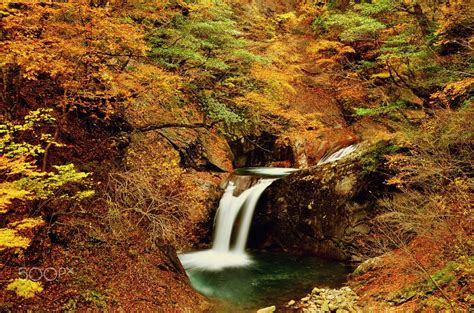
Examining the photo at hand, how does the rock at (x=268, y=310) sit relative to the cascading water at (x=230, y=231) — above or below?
below

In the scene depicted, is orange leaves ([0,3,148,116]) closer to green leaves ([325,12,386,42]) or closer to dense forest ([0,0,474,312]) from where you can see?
dense forest ([0,0,474,312])

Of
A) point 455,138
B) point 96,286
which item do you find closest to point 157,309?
point 96,286

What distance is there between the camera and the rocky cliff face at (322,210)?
11.1m

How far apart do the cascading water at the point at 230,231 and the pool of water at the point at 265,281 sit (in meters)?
0.64

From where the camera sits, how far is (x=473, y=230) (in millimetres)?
6730

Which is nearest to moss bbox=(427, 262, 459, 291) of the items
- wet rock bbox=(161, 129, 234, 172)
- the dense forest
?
the dense forest

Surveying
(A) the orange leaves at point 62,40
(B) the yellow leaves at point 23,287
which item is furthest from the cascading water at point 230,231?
(A) the orange leaves at point 62,40

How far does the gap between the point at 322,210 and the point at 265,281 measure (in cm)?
341

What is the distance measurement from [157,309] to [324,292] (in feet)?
13.9

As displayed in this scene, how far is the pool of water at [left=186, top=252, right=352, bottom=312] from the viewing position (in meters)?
8.65

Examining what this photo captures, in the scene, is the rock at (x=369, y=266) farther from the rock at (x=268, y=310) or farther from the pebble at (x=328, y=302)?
the rock at (x=268, y=310)

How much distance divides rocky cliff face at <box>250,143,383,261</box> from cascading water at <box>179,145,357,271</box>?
17.0 inches

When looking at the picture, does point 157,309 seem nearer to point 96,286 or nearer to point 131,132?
point 96,286

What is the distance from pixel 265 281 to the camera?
10.0 meters
